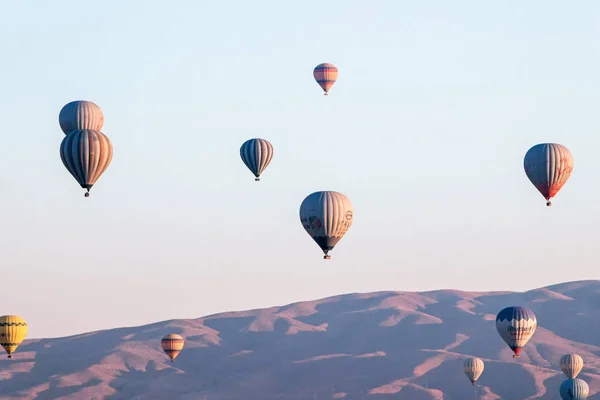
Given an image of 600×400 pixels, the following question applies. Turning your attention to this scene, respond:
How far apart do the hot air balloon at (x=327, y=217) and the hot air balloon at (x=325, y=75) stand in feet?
73.8

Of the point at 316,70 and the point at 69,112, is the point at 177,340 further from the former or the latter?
the point at 69,112

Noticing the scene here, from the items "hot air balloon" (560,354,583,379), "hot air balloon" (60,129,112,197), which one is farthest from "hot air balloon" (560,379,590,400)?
"hot air balloon" (60,129,112,197)

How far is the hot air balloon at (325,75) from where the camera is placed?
103 meters

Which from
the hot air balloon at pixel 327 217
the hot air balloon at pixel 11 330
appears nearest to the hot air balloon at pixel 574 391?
the hot air balloon at pixel 11 330

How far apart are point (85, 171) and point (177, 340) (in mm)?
68565

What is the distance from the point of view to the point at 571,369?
150000 millimetres

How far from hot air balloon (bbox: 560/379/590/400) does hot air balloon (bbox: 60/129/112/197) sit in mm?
69661

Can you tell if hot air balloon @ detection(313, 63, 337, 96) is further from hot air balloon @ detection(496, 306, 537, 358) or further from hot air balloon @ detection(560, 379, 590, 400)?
hot air balloon @ detection(560, 379, 590, 400)

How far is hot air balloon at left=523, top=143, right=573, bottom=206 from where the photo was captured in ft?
276

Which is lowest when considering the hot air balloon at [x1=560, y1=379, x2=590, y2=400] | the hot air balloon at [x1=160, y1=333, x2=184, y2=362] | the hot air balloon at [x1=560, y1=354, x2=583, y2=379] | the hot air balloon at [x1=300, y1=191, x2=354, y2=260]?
the hot air balloon at [x1=560, y1=379, x2=590, y2=400]

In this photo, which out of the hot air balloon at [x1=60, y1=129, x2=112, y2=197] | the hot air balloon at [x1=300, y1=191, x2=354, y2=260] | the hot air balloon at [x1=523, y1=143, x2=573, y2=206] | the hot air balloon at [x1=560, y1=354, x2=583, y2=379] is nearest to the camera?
the hot air balloon at [x1=60, y1=129, x2=112, y2=197]

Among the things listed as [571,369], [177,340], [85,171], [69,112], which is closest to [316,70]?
[69,112]

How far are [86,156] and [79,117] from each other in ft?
32.9

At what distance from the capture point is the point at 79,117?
292 feet
